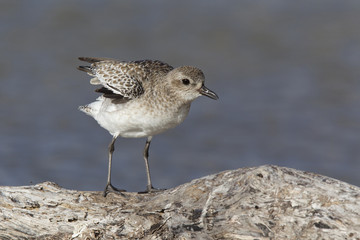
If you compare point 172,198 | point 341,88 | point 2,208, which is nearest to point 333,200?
point 172,198

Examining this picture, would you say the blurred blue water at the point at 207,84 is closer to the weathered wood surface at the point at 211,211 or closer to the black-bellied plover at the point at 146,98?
the black-bellied plover at the point at 146,98

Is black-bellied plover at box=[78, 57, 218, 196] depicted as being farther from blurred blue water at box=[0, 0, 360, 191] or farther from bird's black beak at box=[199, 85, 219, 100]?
blurred blue water at box=[0, 0, 360, 191]

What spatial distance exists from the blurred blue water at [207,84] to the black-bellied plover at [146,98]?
3127 mm

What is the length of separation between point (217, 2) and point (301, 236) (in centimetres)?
1365

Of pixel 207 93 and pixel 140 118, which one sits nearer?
pixel 140 118

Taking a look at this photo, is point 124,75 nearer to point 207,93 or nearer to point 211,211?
point 207,93

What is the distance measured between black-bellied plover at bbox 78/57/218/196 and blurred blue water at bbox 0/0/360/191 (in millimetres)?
3127

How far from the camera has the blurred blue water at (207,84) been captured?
12.8 m

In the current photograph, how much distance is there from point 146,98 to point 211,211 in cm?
265

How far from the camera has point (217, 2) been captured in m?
19.1

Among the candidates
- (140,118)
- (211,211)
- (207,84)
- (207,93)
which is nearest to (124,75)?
(140,118)

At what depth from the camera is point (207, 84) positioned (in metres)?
15.4

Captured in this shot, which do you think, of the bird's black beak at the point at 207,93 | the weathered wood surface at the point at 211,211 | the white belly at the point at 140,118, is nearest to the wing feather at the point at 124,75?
the white belly at the point at 140,118

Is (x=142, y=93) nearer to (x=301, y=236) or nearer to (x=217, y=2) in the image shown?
(x=301, y=236)
